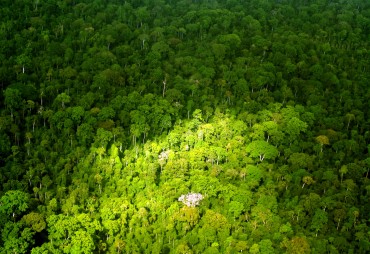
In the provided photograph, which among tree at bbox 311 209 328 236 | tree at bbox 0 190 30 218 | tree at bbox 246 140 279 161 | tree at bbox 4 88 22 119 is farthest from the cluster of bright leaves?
tree at bbox 4 88 22 119

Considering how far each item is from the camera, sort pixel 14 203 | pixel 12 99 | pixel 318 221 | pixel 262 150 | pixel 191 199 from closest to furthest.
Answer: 1. pixel 14 203
2. pixel 318 221
3. pixel 191 199
4. pixel 262 150
5. pixel 12 99

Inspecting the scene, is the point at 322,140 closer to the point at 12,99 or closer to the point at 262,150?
the point at 262,150

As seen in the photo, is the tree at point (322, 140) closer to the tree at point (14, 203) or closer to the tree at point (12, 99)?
the tree at point (14, 203)

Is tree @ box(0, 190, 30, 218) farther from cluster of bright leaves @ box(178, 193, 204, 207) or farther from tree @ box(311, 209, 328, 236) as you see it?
tree @ box(311, 209, 328, 236)

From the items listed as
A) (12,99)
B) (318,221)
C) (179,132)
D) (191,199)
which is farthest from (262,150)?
(12,99)

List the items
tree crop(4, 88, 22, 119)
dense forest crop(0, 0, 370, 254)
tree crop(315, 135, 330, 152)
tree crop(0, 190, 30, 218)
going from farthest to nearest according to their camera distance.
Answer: tree crop(315, 135, 330, 152), tree crop(4, 88, 22, 119), dense forest crop(0, 0, 370, 254), tree crop(0, 190, 30, 218)

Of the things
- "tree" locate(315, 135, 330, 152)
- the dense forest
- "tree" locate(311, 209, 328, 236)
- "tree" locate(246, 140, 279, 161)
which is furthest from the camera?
"tree" locate(315, 135, 330, 152)

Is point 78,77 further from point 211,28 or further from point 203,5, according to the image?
point 203,5

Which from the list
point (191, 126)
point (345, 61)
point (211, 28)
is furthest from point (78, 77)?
point (345, 61)
